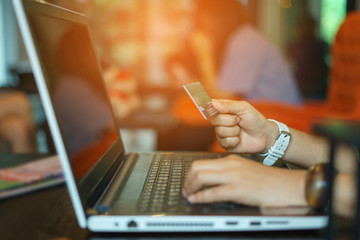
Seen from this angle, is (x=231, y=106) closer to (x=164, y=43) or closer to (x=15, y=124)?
(x=15, y=124)

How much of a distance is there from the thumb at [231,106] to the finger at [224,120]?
0.01 meters

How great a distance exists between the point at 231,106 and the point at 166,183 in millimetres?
212

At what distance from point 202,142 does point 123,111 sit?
56cm

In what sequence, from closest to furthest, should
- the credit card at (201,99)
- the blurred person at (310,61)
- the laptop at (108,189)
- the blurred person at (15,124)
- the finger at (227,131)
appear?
the laptop at (108,189) → the credit card at (201,99) → the finger at (227,131) → the blurred person at (15,124) → the blurred person at (310,61)

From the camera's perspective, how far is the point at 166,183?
67cm

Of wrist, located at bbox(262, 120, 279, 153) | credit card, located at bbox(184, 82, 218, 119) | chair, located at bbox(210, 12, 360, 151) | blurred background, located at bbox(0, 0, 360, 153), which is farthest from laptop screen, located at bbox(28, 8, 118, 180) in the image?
blurred background, located at bbox(0, 0, 360, 153)

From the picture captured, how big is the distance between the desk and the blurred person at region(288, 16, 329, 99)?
135 inches

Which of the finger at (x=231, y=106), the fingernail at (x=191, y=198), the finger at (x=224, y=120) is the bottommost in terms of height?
the fingernail at (x=191, y=198)

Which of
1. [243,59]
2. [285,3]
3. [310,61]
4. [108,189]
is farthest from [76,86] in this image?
[285,3]

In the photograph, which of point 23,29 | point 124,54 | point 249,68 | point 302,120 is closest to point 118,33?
point 124,54

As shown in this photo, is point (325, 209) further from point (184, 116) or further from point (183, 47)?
point (183, 47)

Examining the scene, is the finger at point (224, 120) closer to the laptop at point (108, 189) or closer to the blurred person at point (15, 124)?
the laptop at point (108, 189)

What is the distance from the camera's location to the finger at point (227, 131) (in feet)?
2.52

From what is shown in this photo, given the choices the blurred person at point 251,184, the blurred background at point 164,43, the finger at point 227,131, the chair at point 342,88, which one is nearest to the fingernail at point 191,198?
the blurred person at point 251,184
